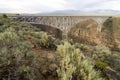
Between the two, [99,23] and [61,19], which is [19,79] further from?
[99,23]

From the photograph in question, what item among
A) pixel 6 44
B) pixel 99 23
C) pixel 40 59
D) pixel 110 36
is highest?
pixel 6 44

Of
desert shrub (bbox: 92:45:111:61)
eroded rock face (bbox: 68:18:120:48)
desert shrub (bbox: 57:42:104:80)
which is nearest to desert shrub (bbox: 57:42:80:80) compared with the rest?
desert shrub (bbox: 57:42:104:80)

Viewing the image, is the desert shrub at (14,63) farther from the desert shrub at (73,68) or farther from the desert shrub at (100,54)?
the desert shrub at (100,54)

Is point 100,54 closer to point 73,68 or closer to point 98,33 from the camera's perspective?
point 73,68

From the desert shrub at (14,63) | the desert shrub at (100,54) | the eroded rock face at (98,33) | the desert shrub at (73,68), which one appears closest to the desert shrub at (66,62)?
the desert shrub at (73,68)

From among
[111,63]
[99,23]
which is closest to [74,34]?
[99,23]

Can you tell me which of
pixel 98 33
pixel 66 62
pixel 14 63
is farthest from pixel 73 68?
pixel 98 33
